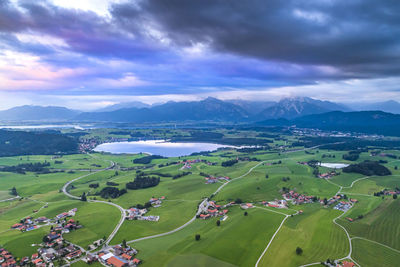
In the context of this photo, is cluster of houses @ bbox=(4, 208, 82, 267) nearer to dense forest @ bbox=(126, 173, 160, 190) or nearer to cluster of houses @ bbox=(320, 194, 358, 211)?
dense forest @ bbox=(126, 173, 160, 190)

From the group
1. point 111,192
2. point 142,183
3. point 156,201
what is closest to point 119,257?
point 156,201

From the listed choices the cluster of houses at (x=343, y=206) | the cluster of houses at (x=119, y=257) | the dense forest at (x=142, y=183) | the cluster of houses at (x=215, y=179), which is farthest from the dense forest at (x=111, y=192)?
the cluster of houses at (x=343, y=206)

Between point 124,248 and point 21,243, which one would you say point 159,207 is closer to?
point 124,248

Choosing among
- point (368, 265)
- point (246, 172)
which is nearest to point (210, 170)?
point (246, 172)

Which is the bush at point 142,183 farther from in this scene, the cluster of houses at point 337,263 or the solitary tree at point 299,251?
the cluster of houses at point 337,263

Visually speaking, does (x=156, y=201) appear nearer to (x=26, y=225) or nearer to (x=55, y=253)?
(x=26, y=225)

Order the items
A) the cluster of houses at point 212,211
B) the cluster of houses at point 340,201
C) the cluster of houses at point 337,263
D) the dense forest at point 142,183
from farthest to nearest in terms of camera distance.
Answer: the dense forest at point 142,183
the cluster of houses at point 340,201
the cluster of houses at point 212,211
the cluster of houses at point 337,263
